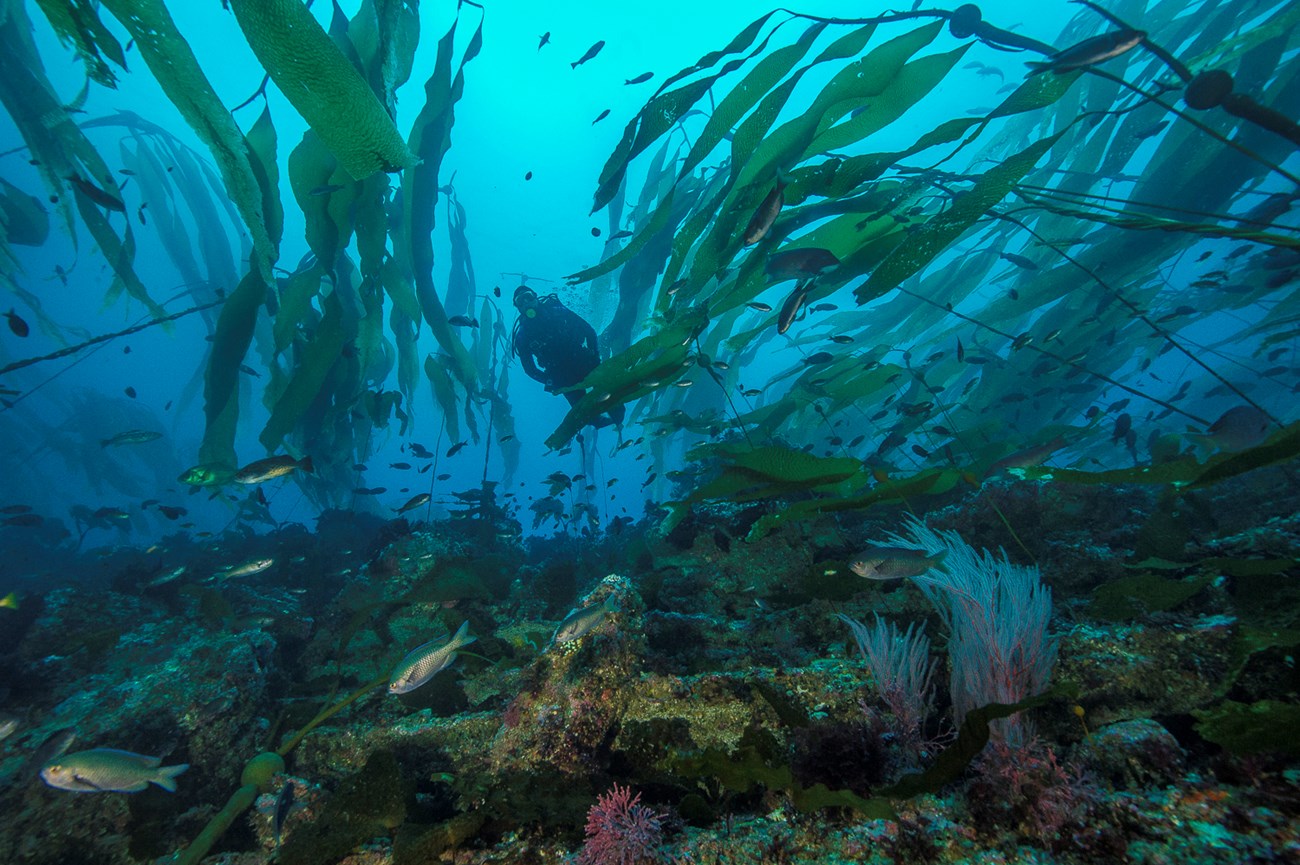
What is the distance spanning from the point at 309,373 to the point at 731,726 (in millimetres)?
5943

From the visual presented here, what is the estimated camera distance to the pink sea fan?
1.63 meters

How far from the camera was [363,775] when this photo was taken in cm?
226

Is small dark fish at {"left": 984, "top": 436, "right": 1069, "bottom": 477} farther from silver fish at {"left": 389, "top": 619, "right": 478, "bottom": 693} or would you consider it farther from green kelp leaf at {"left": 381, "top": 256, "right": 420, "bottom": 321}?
green kelp leaf at {"left": 381, "top": 256, "right": 420, "bottom": 321}

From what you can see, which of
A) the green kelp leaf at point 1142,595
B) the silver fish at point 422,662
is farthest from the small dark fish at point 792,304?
the silver fish at point 422,662

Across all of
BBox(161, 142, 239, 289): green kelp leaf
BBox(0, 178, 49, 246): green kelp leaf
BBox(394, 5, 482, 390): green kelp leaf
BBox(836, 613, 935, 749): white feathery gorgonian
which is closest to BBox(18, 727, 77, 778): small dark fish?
BBox(836, 613, 935, 749): white feathery gorgonian

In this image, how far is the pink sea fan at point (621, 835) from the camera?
163 centimetres

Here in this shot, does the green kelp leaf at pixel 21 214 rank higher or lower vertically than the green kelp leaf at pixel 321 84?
higher

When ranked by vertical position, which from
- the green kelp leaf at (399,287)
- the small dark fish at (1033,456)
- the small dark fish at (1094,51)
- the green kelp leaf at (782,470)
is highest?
the green kelp leaf at (399,287)

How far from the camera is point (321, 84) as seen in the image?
268 centimetres

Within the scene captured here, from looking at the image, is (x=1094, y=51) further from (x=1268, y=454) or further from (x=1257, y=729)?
(x=1257, y=729)

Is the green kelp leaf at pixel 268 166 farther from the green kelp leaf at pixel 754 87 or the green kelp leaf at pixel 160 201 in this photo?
the green kelp leaf at pixel 160 201

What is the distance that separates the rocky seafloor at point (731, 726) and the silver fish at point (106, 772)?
44cm

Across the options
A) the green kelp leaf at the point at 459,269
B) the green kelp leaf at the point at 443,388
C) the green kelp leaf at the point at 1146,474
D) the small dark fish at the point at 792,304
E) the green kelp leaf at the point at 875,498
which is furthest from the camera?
the green kelp leaf at the point at 459,269

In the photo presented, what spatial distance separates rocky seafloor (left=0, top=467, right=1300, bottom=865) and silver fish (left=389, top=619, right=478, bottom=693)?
28 cm
